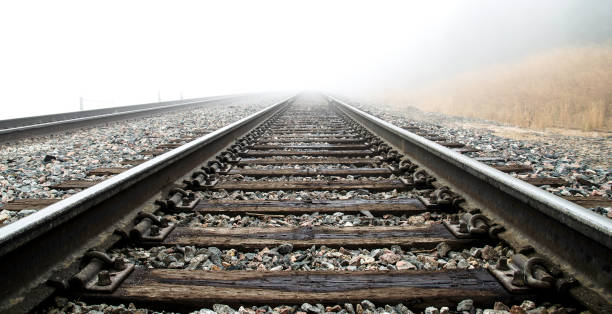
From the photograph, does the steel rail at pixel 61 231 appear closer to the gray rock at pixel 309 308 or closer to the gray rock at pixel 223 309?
the gray rock at pixel 223 309

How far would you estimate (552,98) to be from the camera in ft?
48.9

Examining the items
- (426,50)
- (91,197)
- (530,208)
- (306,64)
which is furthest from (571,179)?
(306,64)

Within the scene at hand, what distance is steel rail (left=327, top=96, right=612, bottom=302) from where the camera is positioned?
132 cm

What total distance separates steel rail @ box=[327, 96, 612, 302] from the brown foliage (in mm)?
8890

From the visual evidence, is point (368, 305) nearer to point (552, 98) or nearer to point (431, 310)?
point (431, 310)

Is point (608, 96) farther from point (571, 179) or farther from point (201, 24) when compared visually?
point (201, 24)

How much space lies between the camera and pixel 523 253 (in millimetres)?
1644

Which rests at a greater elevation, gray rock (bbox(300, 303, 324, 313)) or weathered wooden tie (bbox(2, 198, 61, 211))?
weathered wooden tie (bbox(2, 198, 61, 211))

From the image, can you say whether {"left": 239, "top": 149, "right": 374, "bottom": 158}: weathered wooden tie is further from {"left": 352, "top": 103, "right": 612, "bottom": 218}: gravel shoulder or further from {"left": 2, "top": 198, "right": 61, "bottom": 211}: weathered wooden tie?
{"left": 2, "top": 198, "right": 61, "bottom": 211}: weathered wooden tie

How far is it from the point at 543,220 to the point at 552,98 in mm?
15943

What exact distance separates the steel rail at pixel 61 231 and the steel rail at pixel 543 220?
1902 millimetres

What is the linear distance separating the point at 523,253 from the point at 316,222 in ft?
3.40

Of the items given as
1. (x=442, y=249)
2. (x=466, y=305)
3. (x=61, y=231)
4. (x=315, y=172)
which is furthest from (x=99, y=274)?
(x=315, y=172)

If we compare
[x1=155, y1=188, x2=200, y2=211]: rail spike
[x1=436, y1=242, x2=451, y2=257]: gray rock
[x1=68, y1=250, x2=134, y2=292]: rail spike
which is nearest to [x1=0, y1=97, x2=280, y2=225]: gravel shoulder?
[x1=155, y1=188, x2=200, y2=211]: rail spike
